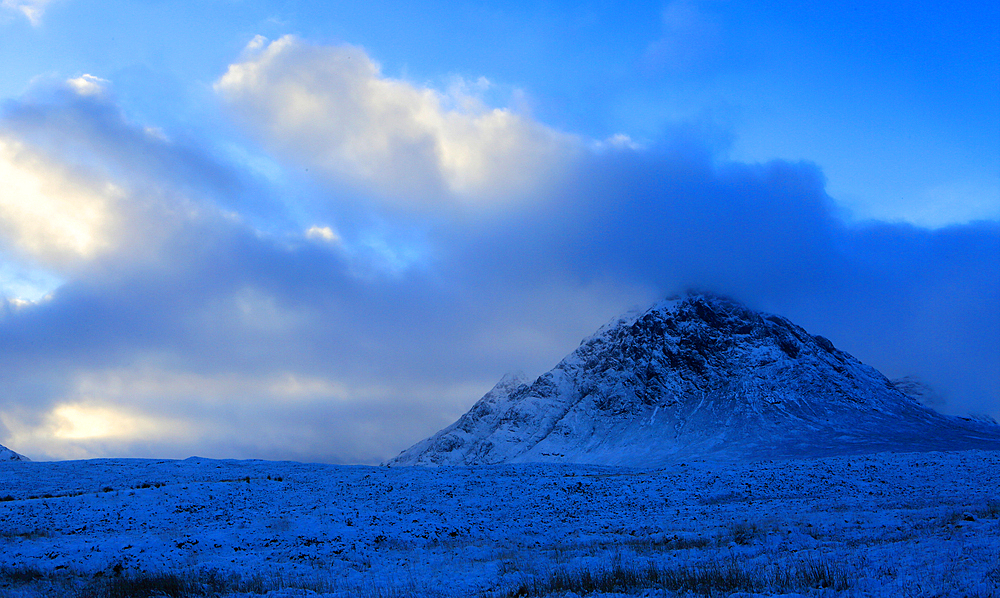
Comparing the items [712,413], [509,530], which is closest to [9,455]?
[509,530]

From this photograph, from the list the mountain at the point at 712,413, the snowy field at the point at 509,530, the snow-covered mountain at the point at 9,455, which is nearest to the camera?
the snowy field at the point at 509,530

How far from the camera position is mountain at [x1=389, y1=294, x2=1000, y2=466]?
13638 cm

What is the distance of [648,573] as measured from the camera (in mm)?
16656

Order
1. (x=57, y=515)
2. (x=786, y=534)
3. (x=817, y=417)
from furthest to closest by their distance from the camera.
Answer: (x=817, y=417) → (x=57, y=515) → (x=786, y=534)

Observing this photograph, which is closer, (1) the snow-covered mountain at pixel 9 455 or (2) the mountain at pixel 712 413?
(1) the snow-covered mountain at pixel 9 455

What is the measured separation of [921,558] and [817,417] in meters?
151

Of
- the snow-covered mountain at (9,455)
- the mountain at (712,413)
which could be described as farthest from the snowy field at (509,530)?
the mountain at (712,413)

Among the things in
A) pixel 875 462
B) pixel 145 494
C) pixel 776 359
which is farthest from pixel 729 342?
pixel 145 494

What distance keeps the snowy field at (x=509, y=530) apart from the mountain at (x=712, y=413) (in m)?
83.0

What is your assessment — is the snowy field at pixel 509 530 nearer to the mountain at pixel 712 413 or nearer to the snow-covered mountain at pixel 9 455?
the snow-covered mountain at pixel 9 455

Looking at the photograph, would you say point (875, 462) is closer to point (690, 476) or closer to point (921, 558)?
point (690, 476)

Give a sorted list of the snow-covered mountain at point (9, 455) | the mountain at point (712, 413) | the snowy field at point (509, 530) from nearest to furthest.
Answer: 1. the snowy field at point (509, 530)
2. the snow-covered mountain at point (9, 455)
3. the mountain at point (712, 413)

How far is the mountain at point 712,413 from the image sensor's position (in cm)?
13638

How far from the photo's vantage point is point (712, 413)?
533 feet
